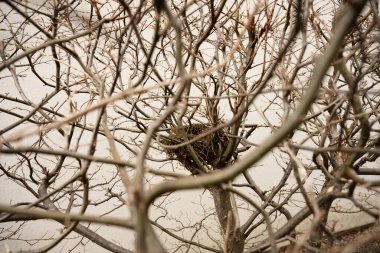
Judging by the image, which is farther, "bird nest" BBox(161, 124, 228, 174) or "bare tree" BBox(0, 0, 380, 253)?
"bird nest" BBox(161, 124, 228, 174)

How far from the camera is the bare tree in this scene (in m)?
0.53

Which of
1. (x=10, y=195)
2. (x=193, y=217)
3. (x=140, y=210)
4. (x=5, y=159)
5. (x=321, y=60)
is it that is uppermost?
(x=5, y=159)

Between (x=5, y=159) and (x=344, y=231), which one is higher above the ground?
(x=5, y=159)

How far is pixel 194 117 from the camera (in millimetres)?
Answer: 3039

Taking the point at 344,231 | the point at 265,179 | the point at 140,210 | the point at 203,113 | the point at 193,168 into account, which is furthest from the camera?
the point at 344,231

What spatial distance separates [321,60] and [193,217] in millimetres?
3926

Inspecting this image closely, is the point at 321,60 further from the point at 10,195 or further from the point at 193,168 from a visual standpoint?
the point at 10,195

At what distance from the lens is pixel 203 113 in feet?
7.63

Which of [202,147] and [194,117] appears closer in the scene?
[202,147]

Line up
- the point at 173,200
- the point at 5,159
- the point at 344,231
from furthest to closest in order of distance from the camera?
1. the point at 344,231
2. the point at 173,200
3. the point at 5,159

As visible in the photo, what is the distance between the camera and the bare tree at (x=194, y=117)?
1.74 ft

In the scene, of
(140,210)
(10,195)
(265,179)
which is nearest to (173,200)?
(265,179)

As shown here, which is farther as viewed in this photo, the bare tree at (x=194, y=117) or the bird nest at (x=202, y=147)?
the bird nest at (x=202, y=147)

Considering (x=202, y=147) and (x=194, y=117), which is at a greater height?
(x=194, y=117)
